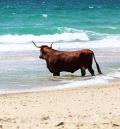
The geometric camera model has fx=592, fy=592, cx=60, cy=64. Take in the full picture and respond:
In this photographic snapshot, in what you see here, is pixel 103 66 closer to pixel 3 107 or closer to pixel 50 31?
pixel 3 107

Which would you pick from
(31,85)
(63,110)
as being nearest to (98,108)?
(63,110)

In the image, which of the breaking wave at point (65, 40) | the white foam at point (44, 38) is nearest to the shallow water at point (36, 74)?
the breaking wave at point (65, 40)

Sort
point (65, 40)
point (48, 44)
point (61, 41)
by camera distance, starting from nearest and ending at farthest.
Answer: point (48, 44) → point (61, 41) → point (65, 40)

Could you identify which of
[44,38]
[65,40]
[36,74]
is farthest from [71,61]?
[44,38]

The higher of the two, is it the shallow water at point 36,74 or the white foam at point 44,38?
the shallow water at point 36,74

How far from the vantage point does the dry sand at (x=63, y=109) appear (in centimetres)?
890

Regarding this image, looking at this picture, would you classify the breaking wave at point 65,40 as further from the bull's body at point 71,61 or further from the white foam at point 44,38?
the bull's body at point 71,61

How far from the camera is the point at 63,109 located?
10.3 m

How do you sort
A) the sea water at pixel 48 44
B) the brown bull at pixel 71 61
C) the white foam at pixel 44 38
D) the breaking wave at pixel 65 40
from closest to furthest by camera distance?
the sea water at pixel 48 44
the brown bull at pixel 71 61
the breaking wave at pixel 65 40
the white foam at pixel 44 38

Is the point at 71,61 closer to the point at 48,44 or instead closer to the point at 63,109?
the point at 63,109

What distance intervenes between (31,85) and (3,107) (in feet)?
12.2

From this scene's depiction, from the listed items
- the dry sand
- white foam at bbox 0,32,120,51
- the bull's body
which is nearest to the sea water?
white foam at bbox 0,32,120,51

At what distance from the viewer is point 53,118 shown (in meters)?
9.38

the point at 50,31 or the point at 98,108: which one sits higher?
the point at 98,108
